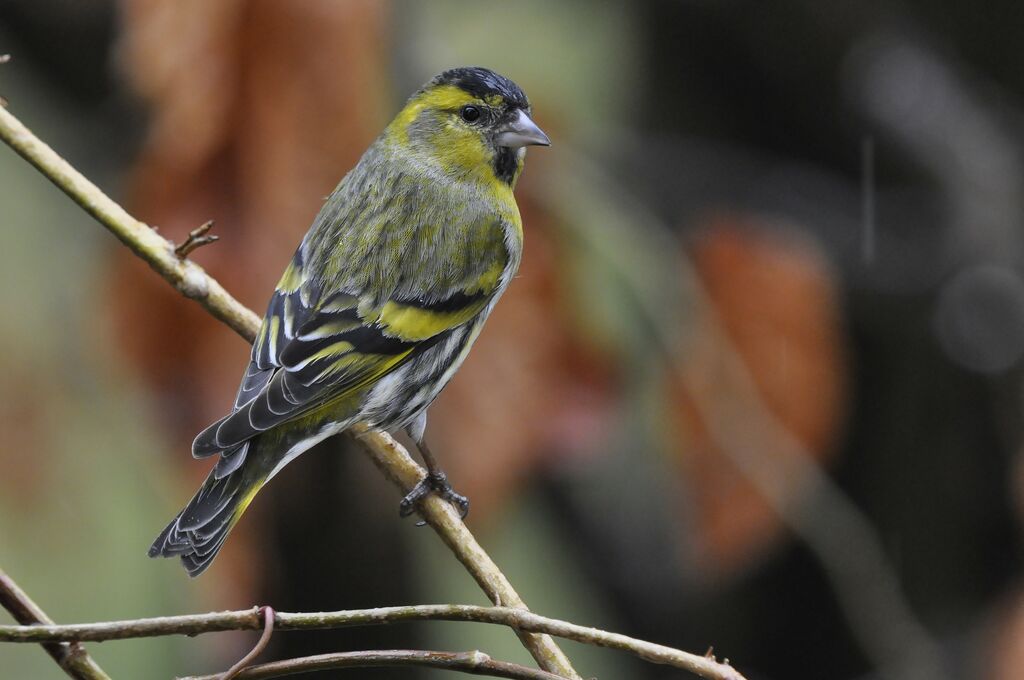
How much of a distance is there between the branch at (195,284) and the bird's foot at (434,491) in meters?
0.03

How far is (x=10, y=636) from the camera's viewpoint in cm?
169

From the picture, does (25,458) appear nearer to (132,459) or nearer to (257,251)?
(257,251)

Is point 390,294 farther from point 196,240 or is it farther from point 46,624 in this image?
point 46,624

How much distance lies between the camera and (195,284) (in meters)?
2.70

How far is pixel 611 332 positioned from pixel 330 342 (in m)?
1.47

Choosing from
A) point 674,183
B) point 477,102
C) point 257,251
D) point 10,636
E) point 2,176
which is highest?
point 2,176

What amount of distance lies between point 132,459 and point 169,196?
9.89 ft

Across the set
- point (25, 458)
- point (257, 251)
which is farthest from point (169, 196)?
point (25, 458)

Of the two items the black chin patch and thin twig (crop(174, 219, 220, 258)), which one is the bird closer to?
the black chin patch

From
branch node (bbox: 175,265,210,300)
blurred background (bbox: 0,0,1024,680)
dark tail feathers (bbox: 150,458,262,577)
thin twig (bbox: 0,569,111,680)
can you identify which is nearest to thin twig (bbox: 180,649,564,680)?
thin twig (bbox: 0,569,111,680)

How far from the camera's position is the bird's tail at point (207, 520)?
2.64m

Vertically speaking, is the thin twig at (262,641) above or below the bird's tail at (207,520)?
below

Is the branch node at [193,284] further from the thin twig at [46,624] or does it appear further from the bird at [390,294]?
the thin twig at [46,624]

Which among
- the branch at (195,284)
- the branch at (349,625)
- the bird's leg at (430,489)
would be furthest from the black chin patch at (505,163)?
the branch at (349,625)
